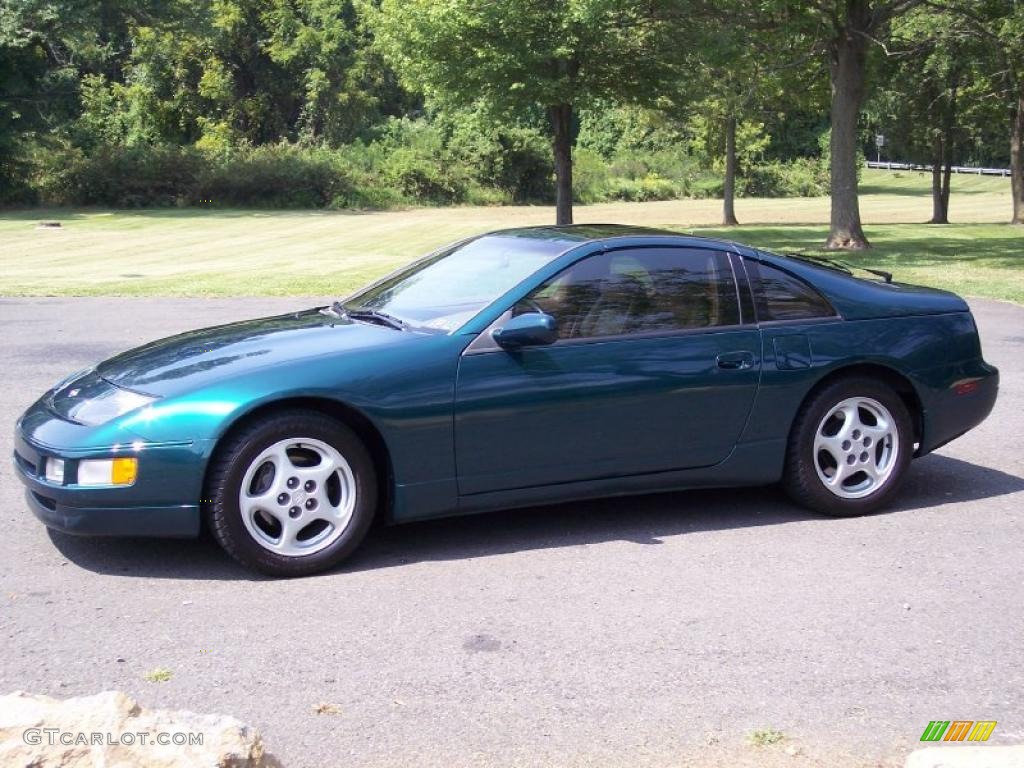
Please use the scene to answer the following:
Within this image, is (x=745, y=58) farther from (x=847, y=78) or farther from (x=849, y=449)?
(x=849, y=449)

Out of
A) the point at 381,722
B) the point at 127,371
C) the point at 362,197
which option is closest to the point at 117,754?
the point at 381,722

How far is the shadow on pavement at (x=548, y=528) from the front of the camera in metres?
5.19

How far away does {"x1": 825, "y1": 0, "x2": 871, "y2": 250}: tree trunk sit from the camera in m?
24.7

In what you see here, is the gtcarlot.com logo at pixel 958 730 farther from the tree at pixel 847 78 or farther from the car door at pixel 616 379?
the tree at pixel 847 78

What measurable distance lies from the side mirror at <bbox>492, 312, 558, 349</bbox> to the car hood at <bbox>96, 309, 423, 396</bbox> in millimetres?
398

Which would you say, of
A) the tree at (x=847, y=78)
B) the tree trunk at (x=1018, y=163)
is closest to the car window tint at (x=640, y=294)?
the tree at (x=847, y=78)

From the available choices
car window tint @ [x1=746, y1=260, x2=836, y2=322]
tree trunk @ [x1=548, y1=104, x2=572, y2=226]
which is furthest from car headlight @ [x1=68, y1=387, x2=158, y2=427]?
tree trunk @ [x1=548, y1=104, x2=572, y2=226]

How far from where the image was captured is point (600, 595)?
190 inches

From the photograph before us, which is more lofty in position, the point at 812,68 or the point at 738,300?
the point at 812,68

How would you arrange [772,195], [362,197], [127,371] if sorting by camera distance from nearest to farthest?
[127,371]
[362,197]
[772,195]

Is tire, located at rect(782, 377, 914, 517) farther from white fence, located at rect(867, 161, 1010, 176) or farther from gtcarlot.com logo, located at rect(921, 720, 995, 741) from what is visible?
white fence, located at rect(867, 161, 1010, 176)

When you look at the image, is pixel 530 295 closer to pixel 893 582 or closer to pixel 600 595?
pixel 600 595

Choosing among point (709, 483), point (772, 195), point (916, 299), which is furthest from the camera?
point (772, 195)

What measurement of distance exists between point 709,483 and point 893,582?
3.56ft
